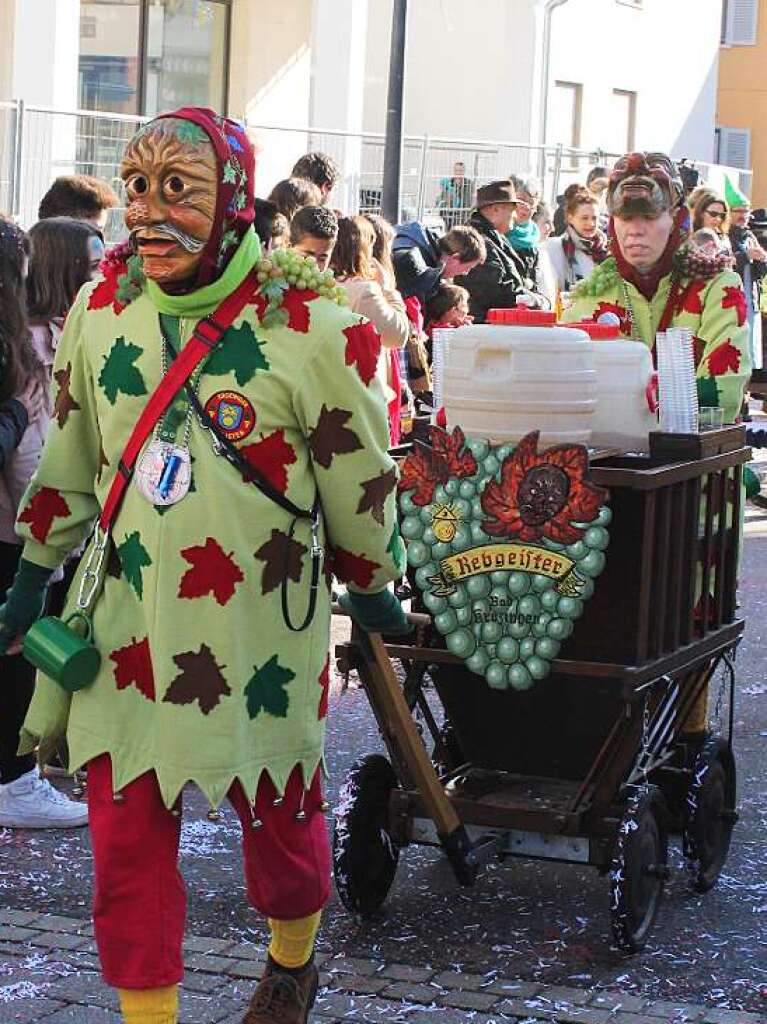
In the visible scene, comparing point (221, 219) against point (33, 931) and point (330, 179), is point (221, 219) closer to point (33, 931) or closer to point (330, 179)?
point (33, 931)

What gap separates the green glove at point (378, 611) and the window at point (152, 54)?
16.6 meters

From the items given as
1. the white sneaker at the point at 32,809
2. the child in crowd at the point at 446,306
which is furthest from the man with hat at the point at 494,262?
the white sneaker at the point at 32,809

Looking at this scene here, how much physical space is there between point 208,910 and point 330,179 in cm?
623

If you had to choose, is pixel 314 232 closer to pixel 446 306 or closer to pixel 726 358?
pixel 446 306

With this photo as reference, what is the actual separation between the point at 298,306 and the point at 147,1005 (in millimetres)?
1351

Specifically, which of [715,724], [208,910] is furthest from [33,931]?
[715,724]

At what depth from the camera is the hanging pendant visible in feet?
12.0

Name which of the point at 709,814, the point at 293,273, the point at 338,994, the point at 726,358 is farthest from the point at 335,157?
the point at 293,273

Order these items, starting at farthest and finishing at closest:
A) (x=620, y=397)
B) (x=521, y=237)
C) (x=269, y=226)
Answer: (x=521, y=237), (x=269, y=226), (x=620, y=397)

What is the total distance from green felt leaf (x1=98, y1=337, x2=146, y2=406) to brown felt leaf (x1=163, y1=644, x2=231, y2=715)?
20.2 inches

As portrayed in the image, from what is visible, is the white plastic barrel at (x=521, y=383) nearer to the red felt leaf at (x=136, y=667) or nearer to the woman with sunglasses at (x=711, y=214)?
the red felt leaf at (x=136, y=667)

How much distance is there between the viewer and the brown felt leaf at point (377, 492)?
150 inches

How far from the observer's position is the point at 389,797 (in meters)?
5.07

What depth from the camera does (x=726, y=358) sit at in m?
5.65
